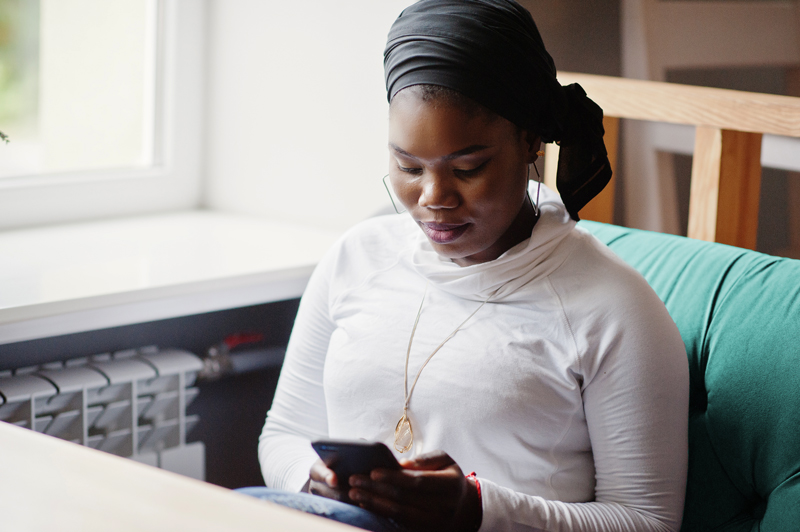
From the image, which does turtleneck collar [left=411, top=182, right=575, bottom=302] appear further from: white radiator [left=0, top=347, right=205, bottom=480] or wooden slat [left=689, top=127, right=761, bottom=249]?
white radiator [left=0, top=347, right=205, bottom=480]

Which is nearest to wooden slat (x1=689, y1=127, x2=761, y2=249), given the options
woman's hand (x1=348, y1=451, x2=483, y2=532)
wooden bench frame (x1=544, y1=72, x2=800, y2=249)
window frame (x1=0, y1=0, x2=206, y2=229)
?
wooden bench frame (x1=544, y1=72, x2=800, y2=249)

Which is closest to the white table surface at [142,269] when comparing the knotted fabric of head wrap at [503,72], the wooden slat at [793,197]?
the knotted fabric of head wrap at [503,72]

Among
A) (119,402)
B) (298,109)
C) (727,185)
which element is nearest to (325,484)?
(119,402)

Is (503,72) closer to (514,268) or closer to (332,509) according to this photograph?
(514,268)

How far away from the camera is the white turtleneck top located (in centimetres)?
98

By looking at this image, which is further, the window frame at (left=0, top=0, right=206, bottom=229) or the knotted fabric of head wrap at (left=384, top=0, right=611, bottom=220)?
the window frame at (left=0, top=0, right=206, bottom=229)

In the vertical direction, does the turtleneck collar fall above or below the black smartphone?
above

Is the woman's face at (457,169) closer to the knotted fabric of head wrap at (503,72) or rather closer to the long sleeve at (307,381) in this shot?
the knotted fabric of head wrap at (503,72)

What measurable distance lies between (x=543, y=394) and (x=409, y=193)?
12.4 inches

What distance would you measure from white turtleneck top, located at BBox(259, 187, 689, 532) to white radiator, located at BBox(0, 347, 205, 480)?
1.44 feet

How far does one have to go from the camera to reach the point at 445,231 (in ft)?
3.48

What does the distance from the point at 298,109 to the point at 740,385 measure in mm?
1308

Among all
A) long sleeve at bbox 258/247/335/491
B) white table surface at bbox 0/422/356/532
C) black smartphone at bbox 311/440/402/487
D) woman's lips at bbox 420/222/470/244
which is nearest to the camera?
white table surface at bbox 0/422/356/532

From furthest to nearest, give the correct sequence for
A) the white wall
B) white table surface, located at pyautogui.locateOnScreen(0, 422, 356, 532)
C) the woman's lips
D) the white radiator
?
the white wall
the white radiator
the woman's lips
white table surface, located at pyautogui.locateOnScreen(0, 422, 356, 532)
